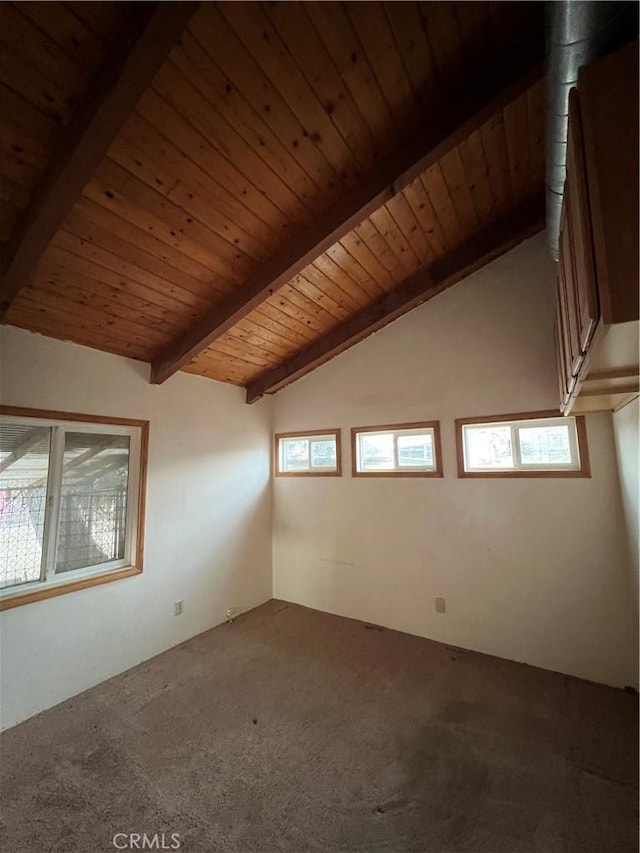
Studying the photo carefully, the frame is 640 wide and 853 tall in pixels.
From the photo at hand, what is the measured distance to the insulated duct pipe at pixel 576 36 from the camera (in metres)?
1.02

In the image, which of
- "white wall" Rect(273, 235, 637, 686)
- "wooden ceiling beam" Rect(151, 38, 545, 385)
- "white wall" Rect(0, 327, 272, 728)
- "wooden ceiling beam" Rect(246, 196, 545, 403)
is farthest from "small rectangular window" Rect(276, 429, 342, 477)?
"wooden ceiling beam" Rect(151, 38, 545, 385)

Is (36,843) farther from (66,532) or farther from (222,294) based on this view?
(222,294)

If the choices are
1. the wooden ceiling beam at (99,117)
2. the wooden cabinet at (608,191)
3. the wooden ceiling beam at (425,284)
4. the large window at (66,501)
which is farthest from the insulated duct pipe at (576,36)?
the large window at (66,501)

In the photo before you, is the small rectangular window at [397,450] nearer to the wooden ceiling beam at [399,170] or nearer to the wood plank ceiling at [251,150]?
the wood plank ceiling at [251,150]

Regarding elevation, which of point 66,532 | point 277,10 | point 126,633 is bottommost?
point 126,633

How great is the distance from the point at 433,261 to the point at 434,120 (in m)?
1.25

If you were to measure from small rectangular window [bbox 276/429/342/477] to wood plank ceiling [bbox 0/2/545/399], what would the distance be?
1.71 m

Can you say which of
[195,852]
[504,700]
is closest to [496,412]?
[504,700]

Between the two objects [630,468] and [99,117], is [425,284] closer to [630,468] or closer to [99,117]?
[630,468]

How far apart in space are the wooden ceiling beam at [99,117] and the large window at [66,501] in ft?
3.93

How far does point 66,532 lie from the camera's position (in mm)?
2551

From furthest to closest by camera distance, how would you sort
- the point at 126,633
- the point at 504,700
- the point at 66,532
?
1. the point at 126,633
2. the point at 66,532
3. the point at 504,700

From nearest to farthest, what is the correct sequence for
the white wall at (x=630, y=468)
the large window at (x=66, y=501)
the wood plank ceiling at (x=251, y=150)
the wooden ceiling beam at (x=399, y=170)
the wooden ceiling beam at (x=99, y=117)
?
the wooden ceiling beam at (x=99, y=117), the wood plank ceiling at (x=251, y=150), the wooden ceiling beam at (x=399, y=170), the white wall at (x=630, y=468), the large window at (x=66, y=501)

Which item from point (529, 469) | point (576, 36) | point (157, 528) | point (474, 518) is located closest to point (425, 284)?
point (529, 469)
